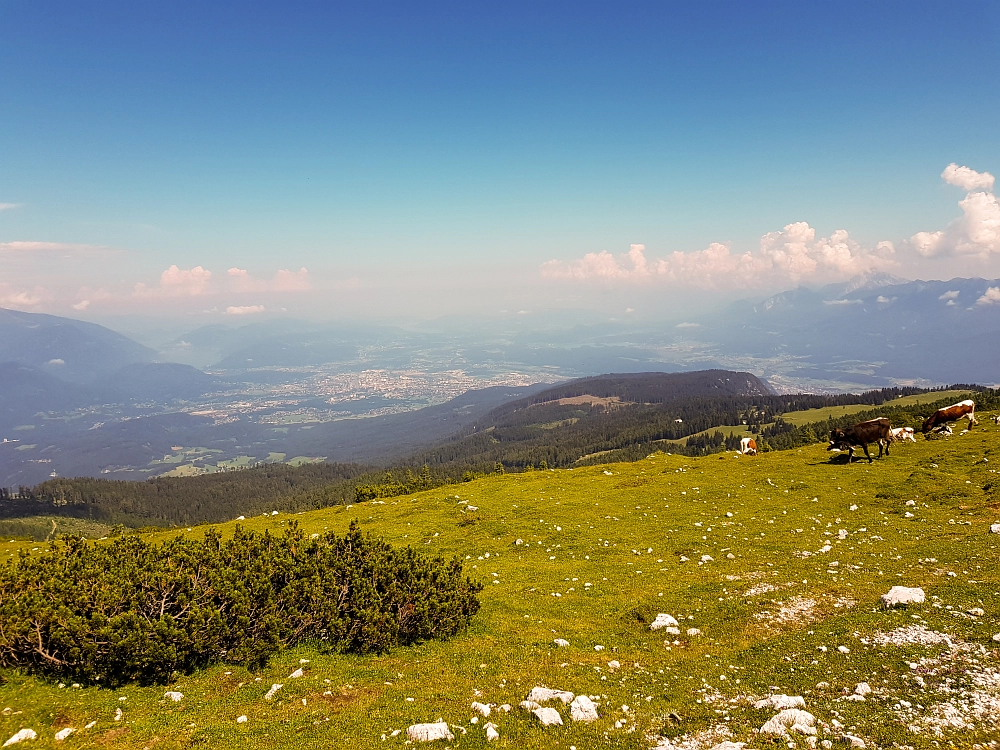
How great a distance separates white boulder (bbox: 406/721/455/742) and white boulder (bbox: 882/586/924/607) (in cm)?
1156

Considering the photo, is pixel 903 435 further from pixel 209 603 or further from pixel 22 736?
pixel 22 736

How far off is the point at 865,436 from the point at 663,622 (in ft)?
88.7

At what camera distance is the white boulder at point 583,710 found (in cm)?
867

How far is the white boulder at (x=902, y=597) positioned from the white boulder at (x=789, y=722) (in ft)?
20.2

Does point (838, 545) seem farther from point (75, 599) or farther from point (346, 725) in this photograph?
point (75, 599)

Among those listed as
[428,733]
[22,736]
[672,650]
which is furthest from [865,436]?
[22,736]

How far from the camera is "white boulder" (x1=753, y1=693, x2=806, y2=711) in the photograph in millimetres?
8062

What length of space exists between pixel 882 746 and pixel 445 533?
2279cm

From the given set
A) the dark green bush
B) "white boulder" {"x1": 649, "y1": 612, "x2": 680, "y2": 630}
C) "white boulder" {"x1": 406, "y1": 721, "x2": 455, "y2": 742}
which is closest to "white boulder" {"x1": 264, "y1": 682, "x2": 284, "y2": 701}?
the dark green bush

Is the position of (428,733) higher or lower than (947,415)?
higher

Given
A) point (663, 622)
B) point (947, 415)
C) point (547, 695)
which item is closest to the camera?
point (547, 695)

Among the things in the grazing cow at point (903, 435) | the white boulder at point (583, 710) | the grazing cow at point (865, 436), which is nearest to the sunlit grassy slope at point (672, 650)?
the white boulder at point (583, 710)

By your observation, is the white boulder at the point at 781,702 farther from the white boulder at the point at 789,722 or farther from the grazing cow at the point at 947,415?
the grazing cow at the point at 947,415

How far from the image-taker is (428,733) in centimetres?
823
